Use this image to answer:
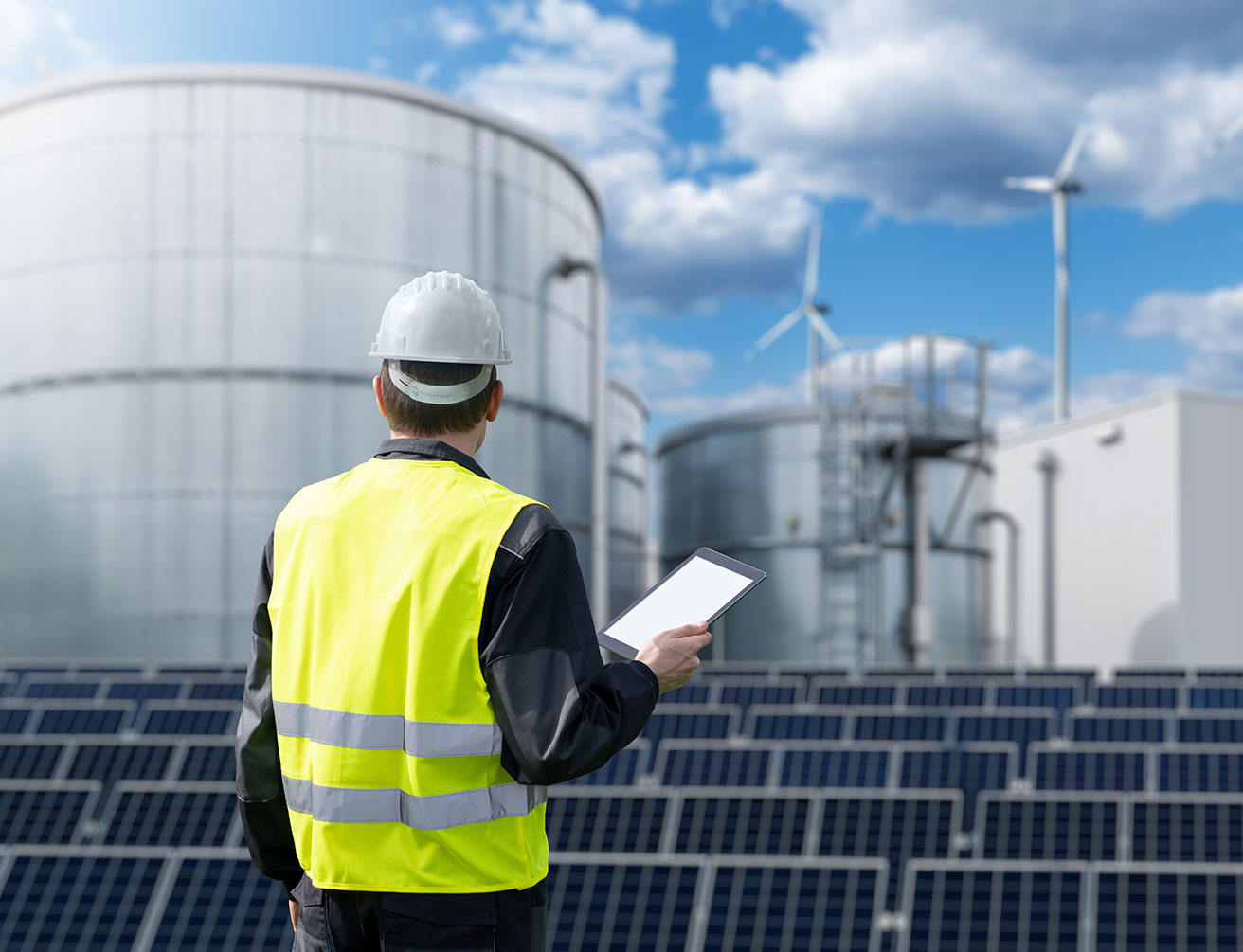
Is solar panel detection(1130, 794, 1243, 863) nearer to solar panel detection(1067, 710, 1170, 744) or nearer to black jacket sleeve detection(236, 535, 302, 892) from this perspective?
solar panel detection(1067, 710, 1170, 744)

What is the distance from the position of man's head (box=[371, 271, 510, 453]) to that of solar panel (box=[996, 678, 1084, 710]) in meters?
11.2

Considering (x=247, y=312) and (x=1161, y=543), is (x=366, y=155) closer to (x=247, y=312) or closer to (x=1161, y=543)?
(x=247, y=312)

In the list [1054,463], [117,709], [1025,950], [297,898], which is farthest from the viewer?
[1054,463]

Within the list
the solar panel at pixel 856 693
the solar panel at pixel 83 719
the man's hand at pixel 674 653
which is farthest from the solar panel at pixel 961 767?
the solar panel at pixel 83 719

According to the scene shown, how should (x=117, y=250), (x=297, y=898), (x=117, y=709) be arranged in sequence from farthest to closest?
1. (x=117, y=250)
2. (x=117, y=709)
3. (x=297, y=898)

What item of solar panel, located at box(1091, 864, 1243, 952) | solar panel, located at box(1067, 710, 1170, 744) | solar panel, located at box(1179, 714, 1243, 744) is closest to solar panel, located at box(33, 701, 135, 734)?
solar panel, located at box(1091, 864, 1243, 952)

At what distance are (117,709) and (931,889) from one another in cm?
814

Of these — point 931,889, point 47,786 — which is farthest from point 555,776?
point 47,786

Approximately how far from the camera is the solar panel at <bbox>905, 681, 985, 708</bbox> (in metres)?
12.2

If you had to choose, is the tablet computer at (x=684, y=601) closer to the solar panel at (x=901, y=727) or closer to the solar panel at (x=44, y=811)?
the solar panel at (x=44, y=811)

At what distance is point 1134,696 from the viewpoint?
12.7 metres

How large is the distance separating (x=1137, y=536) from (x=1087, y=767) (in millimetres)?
12958

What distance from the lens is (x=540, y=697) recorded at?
204 centimetres

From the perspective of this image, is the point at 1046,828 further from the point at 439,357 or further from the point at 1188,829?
the point at 439,357
